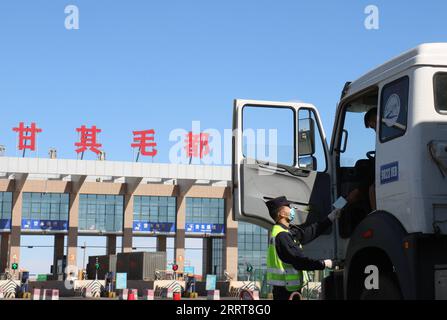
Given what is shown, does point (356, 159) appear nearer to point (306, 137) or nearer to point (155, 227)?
point (306, 137)

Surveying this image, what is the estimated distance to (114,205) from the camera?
58.8 meters

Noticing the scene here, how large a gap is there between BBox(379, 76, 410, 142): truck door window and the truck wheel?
1249 mm

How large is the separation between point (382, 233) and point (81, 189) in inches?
2111

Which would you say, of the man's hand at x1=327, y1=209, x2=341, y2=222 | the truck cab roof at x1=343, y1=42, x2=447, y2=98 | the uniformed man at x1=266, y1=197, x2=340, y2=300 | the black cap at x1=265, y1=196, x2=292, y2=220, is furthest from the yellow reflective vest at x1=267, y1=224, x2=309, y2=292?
the truck cab roof at x1=343, y1=42, x2=447, y2=98

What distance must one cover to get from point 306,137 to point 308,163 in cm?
32

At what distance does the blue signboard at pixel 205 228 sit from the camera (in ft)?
197

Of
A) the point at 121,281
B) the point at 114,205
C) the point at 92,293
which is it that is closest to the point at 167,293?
the point at 121,281

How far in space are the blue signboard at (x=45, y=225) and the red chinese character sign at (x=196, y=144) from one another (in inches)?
465

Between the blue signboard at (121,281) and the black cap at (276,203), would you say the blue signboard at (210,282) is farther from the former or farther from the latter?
the black cap at (276,203)

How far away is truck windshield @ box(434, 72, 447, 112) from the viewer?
19.4 ft

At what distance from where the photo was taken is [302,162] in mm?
7910

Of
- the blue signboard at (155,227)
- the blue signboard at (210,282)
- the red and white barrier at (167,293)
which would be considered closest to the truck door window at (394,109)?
the red and white barrier at (167,293)
